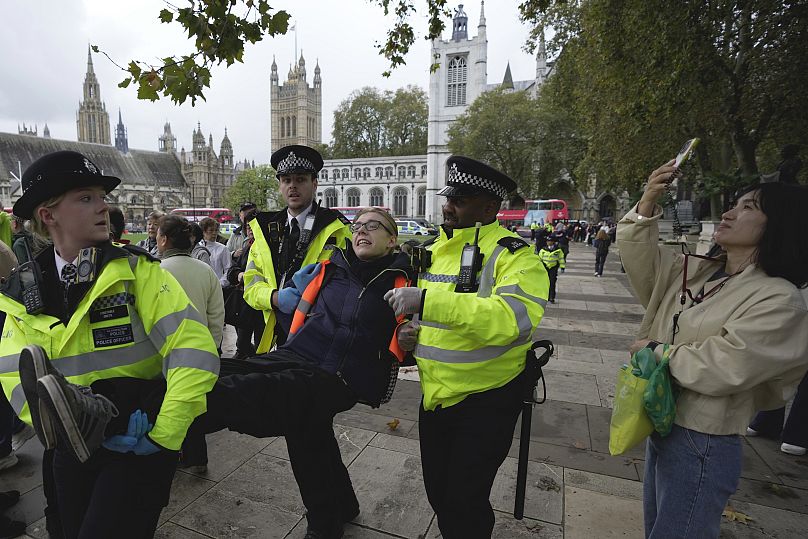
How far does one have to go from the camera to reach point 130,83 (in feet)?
11.6

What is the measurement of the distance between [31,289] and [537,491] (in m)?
3.15

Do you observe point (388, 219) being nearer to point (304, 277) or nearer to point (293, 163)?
point (304, 277)

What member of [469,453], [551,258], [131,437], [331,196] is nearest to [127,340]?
[131,437]

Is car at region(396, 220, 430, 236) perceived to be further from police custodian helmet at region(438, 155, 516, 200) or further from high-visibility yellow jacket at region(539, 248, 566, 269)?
police custodian helmet at region(438, 155, 516, 200)

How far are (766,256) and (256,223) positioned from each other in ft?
9.71

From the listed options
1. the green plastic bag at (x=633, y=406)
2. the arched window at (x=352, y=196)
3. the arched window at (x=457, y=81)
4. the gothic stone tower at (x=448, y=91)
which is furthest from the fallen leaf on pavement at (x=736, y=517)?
the arched window at (x=352, y=196)

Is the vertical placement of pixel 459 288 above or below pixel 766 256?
below

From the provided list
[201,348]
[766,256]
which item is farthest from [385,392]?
[766,256]

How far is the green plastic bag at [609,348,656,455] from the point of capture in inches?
75.3

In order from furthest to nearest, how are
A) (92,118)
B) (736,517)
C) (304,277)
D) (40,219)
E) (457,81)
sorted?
(92,118)
(457,81)
(736,517)
(304,277)
(40,219)

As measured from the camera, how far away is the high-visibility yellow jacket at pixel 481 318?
1.84 metres

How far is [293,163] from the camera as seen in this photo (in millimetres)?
3203

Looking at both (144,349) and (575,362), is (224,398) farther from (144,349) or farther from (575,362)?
(575,362)

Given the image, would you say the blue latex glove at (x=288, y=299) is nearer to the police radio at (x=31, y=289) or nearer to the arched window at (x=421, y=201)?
the police radio at (x=31, y=289)
